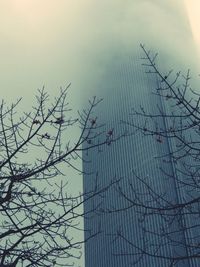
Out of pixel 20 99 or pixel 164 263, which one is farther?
pixel 164 263

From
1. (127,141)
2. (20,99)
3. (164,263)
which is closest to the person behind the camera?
(20,99)

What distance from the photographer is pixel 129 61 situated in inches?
5709

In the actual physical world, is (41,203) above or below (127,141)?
below

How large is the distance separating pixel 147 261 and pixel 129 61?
72265 mm

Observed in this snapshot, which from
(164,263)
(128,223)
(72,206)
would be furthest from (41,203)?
(128,223)

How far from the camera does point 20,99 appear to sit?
8852 mm

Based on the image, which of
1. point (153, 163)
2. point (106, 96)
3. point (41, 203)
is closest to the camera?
point (41, 203)

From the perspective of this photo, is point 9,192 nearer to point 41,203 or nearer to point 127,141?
point 41,203

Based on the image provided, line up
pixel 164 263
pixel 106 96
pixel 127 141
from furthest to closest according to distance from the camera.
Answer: pixel 106 96
pixel 127 141
pixel 164 263

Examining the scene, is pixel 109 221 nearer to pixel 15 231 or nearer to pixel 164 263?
pixel 164 263

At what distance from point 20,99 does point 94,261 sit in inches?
4275

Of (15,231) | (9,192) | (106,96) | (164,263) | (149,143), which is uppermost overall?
(106,96)

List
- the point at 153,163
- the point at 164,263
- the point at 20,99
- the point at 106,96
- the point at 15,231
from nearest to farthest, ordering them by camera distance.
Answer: the point at 15,231 < the point at 20,99 < the point at 164,263 < the point at 153,163 < the point at 106,96

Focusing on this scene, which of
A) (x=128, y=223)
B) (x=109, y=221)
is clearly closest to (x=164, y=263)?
(x=128, y=223)
